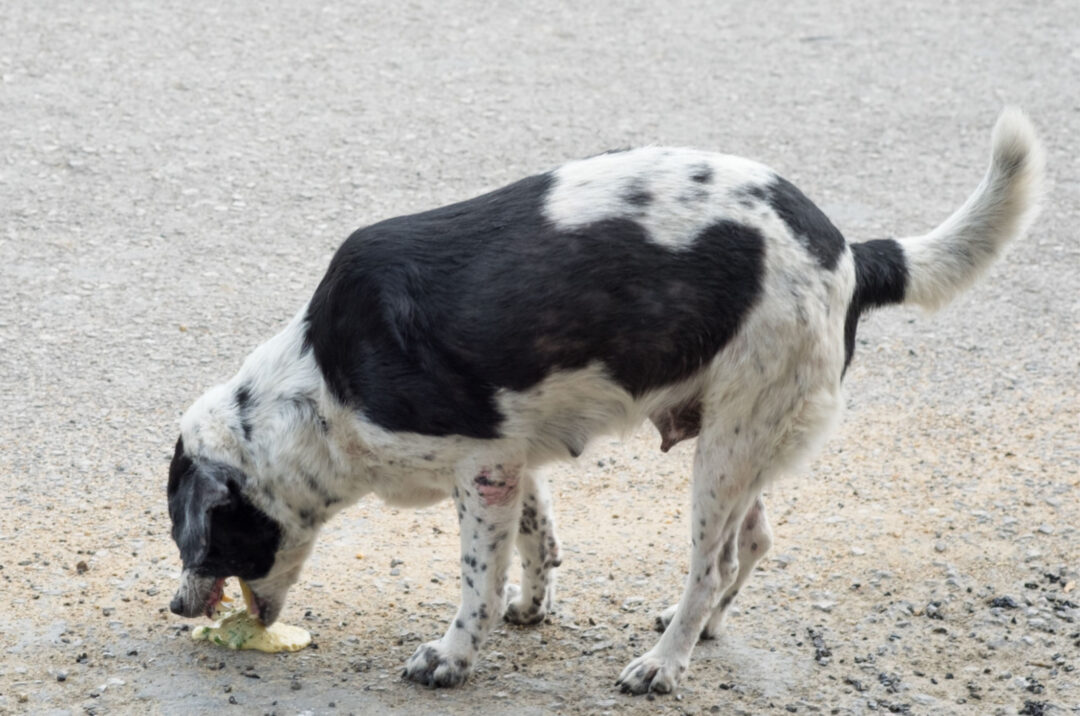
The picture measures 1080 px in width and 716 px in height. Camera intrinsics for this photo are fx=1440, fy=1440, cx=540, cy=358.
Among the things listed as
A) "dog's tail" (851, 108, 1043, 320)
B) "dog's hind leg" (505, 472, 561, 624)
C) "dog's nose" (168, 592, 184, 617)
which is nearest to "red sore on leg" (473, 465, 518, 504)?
"dog's hind leg" (505, 472, 561, 624)

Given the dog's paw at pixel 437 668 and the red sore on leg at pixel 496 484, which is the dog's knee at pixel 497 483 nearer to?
the red sore on leg at pixel 496 484

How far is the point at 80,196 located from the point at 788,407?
5.43m

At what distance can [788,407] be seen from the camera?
4480 mm

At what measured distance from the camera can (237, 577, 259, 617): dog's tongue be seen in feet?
16.1

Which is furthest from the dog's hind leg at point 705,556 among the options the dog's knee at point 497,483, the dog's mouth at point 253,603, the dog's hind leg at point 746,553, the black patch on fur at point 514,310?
the dog's mouth at point 253,603

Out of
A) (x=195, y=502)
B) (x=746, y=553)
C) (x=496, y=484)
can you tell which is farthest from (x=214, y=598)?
(x=746, y=553)

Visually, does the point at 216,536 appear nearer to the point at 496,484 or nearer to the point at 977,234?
the point at 496,484

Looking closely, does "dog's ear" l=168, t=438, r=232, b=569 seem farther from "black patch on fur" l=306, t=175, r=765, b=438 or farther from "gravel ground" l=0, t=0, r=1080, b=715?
"black patch on fur" l=306, t=175, r=765, b=438

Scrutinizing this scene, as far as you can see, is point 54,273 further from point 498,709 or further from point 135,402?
point 498,709

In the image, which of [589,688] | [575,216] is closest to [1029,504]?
[589,688]

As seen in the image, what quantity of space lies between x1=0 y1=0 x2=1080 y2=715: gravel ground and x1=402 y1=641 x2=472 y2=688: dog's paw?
0.19 feet

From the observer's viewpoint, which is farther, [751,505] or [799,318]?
[751,505]

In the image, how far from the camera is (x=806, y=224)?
447 cm

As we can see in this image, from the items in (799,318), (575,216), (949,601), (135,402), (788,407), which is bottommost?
(949,601)
